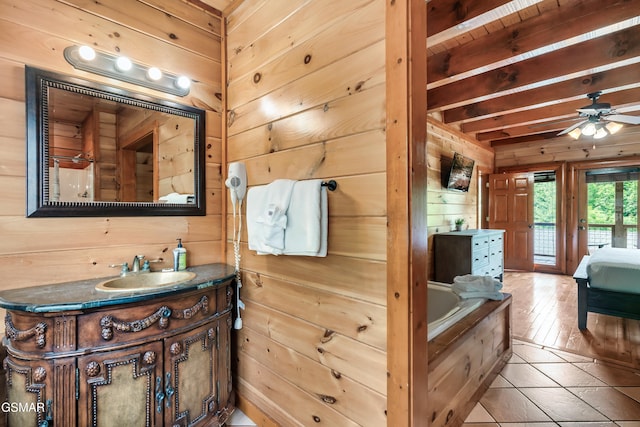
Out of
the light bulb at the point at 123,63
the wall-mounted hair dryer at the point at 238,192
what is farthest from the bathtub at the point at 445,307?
the light bulb at the point at 123,63

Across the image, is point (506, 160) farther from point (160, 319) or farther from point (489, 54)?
point (160, 319)

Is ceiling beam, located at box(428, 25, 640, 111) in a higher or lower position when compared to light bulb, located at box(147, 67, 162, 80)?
higher

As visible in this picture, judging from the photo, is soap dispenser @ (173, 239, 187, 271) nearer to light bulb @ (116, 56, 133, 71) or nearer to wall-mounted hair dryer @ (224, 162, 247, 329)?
wall-mounted hair dryer @ (224, 162, 247, 329)

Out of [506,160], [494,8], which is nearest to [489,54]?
[494,8]

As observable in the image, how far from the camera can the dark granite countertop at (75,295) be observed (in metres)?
1.07

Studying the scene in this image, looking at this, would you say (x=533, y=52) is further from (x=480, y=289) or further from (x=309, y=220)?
(x=309, y=220)

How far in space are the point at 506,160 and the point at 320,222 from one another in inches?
239

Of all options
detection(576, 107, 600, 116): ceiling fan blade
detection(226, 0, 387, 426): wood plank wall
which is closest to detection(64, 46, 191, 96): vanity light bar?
detection(226, 0, 387, 426): wood plank wall

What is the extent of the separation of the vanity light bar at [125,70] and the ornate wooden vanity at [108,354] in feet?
3.60

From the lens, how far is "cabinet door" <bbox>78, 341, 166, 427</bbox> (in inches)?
44.6

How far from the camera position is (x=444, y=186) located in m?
4.29

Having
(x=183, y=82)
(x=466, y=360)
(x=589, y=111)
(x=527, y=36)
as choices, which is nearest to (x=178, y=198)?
(x=183, y=82)

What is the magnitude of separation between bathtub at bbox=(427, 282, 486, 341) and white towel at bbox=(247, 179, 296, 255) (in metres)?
0.99

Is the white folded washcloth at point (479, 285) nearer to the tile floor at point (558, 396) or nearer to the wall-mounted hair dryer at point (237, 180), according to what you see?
the tile floor at point (558, 396)
